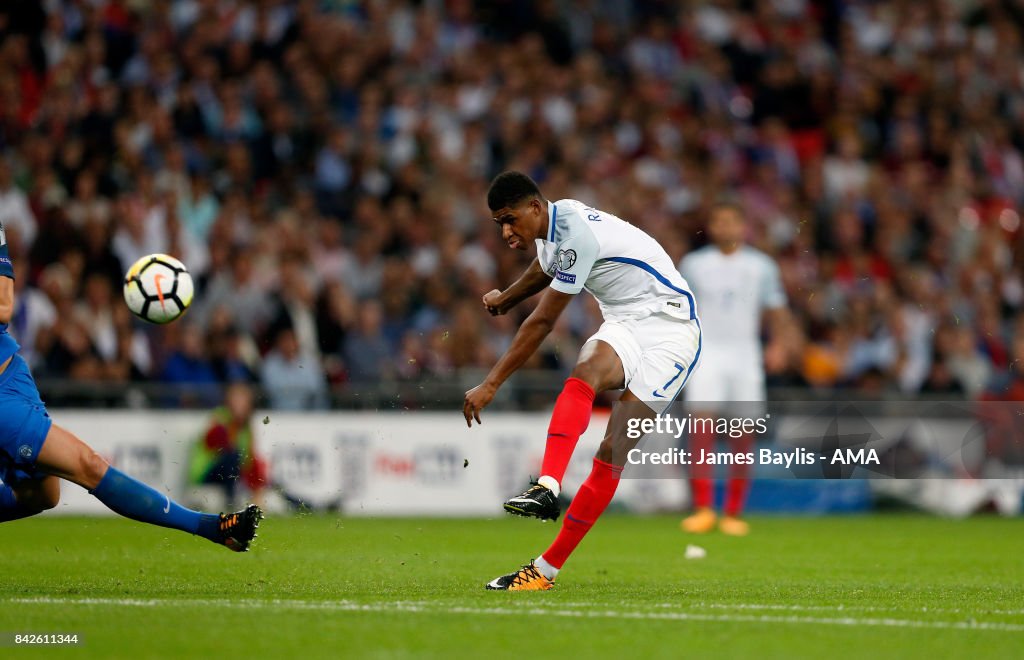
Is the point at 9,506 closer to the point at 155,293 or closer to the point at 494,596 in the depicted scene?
the point at 155,293

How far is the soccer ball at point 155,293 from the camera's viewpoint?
873 cm

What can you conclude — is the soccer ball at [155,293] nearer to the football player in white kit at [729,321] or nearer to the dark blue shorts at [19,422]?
the dark blue shorts at [19,422]

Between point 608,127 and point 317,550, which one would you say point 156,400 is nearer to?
point 317,550

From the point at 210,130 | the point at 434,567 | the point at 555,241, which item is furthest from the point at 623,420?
the point at 210,130

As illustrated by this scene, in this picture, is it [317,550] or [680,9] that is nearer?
[317,550]

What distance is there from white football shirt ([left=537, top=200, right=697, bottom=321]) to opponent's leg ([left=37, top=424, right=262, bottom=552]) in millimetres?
2100

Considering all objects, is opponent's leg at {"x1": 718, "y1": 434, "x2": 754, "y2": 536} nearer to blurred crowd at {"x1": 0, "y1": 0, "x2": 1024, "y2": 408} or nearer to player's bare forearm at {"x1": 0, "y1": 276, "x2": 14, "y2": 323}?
blurred crowd at {"x1": 0, "y1": 0, "x2": 1024, "y2": 408}

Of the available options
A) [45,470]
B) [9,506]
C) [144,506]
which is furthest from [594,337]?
[9,506]

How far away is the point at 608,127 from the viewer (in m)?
18.9

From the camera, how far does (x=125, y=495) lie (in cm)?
733

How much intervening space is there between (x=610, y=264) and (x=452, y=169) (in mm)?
9217

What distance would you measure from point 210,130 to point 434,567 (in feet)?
28.5

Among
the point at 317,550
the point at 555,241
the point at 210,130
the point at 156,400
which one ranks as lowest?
the point at 317,550

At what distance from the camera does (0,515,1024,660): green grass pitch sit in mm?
5664
